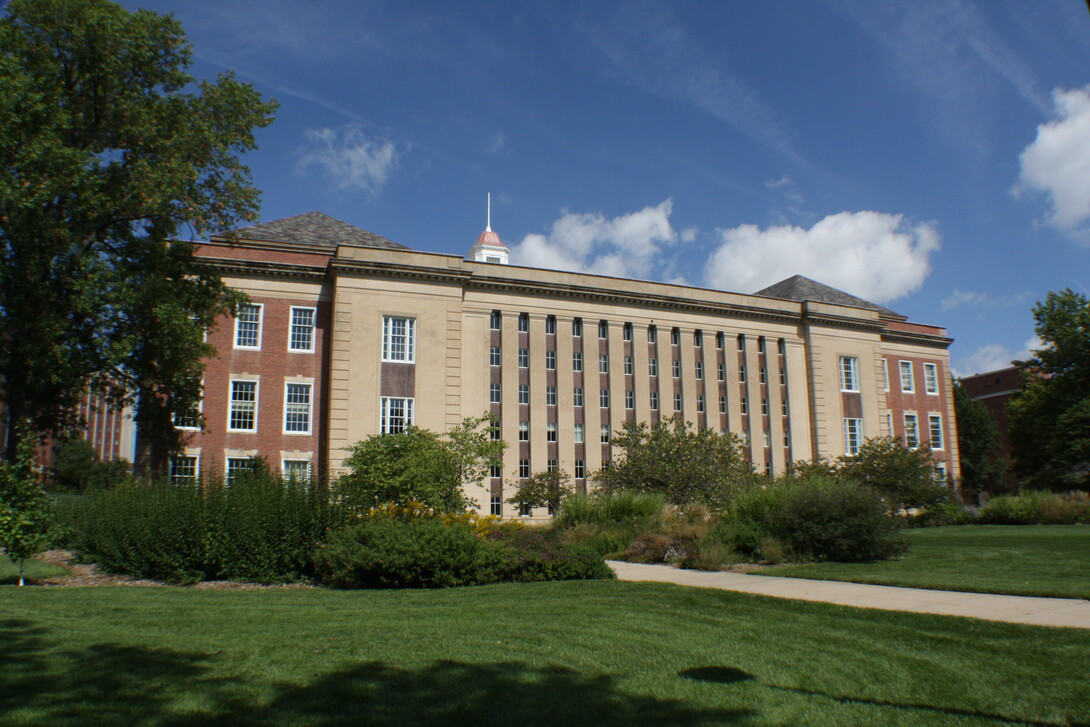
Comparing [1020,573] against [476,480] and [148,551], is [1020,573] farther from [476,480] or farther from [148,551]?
[476,480]

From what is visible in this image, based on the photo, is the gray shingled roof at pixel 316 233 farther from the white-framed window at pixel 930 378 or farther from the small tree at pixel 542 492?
the white-framed window at pixel 930 378

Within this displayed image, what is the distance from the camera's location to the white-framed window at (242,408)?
35062mm

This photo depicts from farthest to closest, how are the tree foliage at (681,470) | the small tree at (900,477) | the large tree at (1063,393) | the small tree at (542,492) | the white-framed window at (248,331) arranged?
the large tree at (1063,393), the small tree at (542,492), the white-framed window at (248,331), the small tree at (900,477), the tree foliage at (681,470)

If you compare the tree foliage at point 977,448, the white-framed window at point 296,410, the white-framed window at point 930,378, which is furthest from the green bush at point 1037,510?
the white-framed window at point 296,410

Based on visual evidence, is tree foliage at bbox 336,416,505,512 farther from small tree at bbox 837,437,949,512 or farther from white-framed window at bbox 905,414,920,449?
white-framed window at bbox 905,414,920,449

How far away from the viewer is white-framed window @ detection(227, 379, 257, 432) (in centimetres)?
3506

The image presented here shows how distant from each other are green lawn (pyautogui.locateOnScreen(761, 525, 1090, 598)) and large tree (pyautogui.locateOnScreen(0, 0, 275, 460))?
2273 centimetres

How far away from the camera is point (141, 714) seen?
5.38m

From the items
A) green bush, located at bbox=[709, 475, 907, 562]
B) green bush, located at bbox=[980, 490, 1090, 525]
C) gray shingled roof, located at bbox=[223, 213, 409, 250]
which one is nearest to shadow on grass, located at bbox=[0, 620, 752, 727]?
green bush, located at bbox=[709, 475, 907, 562]

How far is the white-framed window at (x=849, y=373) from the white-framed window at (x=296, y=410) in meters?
33.9

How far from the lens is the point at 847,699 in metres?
6.07

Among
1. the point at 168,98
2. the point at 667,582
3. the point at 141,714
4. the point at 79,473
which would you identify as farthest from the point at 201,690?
the point at 79,473

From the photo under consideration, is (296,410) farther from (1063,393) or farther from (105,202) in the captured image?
(1063,393)

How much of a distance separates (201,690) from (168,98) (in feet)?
91.3
